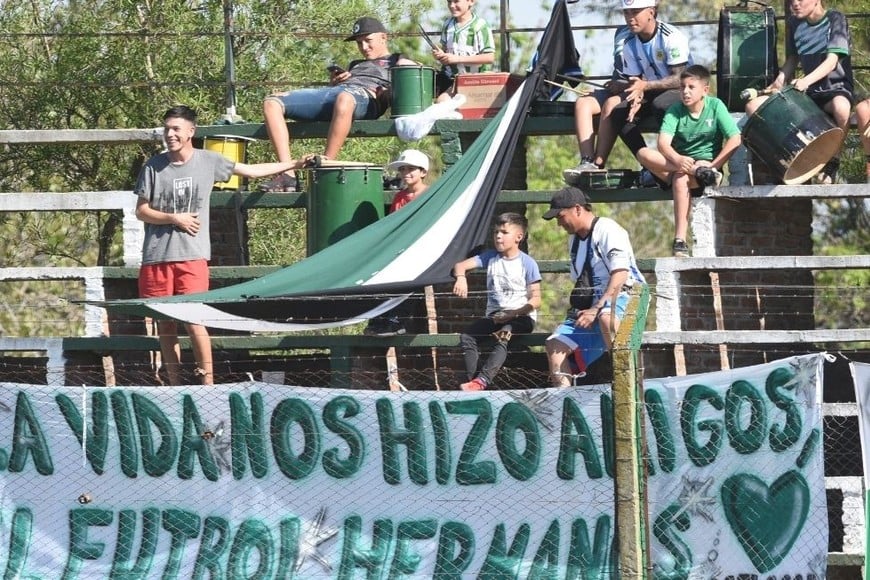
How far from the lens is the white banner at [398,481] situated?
882cm

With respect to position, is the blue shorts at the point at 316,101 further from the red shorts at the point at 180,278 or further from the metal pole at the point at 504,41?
the red shorts at the point at 180,278

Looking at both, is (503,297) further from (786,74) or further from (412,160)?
Answer: (786,74)

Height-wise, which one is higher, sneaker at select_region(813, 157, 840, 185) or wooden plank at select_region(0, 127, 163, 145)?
wooden plank at select_region(0, 127, 163, 145)

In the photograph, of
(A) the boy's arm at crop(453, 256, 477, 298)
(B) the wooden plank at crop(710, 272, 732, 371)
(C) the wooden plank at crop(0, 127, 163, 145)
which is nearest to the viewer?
(A) the boy's arm at crop(453, 256, 477, 298)

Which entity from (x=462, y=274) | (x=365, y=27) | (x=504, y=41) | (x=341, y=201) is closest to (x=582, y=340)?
(x=462, y=274)

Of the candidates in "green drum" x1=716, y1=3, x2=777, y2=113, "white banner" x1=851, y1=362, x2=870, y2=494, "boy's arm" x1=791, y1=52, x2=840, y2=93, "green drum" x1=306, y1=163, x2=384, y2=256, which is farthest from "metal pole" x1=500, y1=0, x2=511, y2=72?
"white banner" x1=851, y1=362, x2=870, y2=494

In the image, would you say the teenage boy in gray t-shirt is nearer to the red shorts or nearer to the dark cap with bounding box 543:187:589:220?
the red shorts

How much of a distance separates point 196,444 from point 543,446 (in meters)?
1.95

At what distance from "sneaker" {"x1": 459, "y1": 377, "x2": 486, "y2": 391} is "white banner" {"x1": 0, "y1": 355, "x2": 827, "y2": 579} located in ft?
3.40

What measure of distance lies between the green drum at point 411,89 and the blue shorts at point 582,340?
275 cm

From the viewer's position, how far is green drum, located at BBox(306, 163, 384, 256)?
11.4 meters

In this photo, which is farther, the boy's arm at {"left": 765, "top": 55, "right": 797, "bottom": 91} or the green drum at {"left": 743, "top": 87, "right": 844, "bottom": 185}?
the boy's arm at {"left": 765, "top": 55, "right": 797, "bottom": 91}

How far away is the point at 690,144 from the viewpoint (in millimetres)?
11156

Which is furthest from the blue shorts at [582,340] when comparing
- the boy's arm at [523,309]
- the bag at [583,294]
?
the boy's arm at [523,309]
